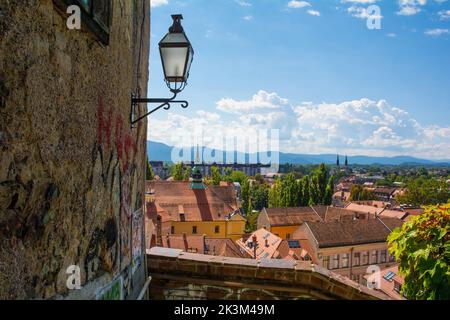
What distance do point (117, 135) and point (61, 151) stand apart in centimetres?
109

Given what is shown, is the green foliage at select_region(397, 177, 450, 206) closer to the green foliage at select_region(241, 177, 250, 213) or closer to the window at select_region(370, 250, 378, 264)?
the green foliage at select_region(241, 177, 250, 213)

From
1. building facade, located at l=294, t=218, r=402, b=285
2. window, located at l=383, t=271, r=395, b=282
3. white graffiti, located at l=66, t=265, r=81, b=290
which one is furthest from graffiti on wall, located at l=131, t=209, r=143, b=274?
building facade, located at l=294, t=218, r=402, b=285

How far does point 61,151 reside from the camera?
2.10 m

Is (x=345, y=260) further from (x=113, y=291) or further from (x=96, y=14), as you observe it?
(x=96, y=14)

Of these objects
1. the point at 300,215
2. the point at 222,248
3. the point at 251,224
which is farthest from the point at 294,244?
the point at 251,224

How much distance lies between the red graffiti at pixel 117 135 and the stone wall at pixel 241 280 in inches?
59.3

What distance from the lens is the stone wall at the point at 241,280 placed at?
4301mm

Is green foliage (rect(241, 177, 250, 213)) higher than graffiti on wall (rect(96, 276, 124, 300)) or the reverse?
the reverse

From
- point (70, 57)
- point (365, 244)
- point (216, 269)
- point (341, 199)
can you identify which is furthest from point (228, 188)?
point (341, 199)

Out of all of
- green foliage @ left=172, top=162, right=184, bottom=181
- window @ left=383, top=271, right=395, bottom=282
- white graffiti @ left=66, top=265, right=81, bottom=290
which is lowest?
window @ left=383, top=271, right=395, bottom=282

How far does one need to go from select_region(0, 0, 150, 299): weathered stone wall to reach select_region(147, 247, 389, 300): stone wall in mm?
1108

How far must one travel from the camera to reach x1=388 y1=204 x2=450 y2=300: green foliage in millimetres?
5578

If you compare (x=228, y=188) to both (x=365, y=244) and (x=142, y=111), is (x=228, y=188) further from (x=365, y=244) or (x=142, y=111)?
(x=142, y=111)

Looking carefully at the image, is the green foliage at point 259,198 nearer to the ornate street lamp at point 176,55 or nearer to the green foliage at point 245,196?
the green foliage at point 245,196
